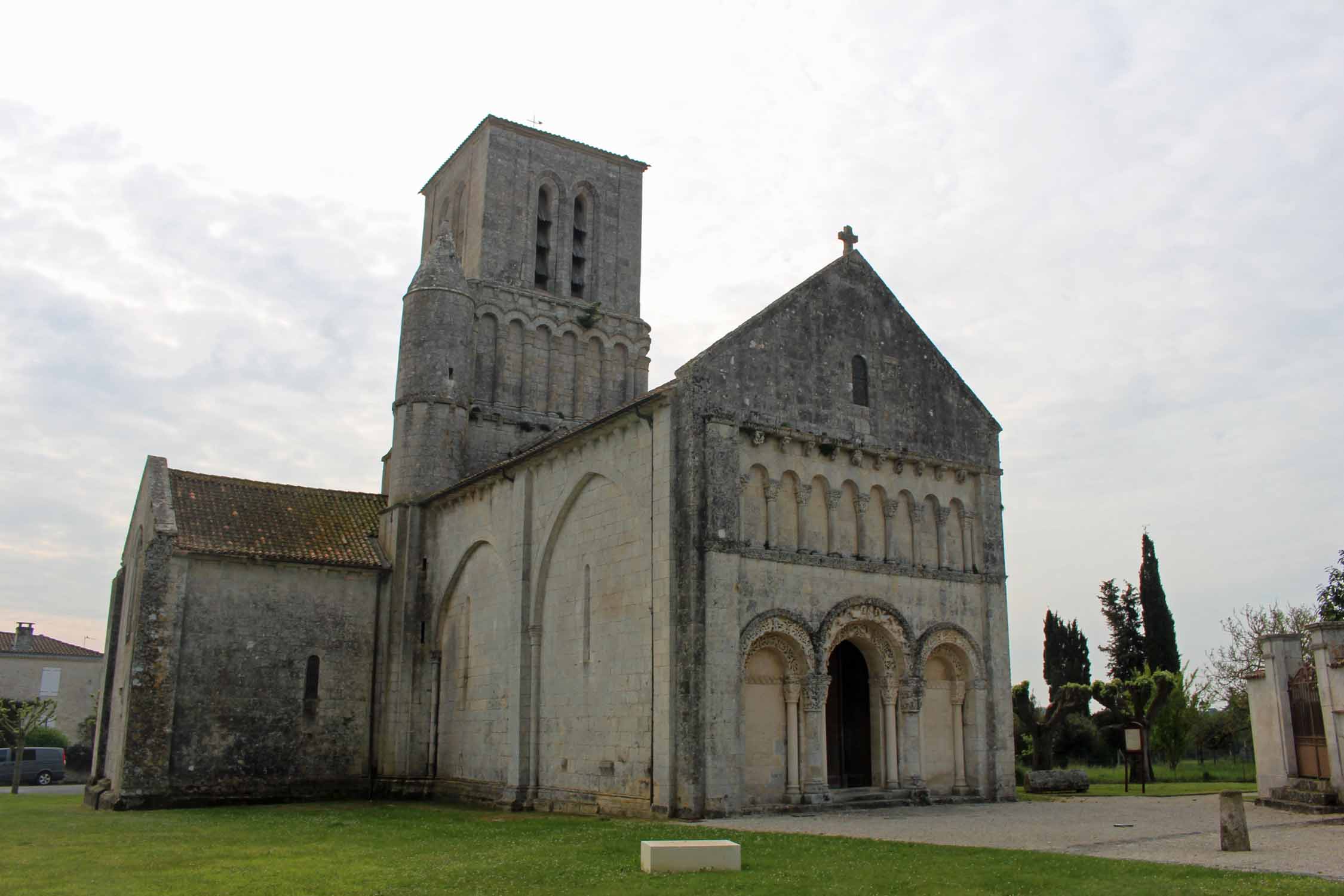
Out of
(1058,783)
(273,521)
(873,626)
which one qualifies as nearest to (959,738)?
(873,626)

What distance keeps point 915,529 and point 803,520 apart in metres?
3.50

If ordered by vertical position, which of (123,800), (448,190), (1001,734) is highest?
(448,190)

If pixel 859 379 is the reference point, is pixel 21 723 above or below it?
below

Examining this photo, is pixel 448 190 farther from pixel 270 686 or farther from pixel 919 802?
pixel 919 802

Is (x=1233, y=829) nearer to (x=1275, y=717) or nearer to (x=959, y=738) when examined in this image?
(x=1275, y=717)

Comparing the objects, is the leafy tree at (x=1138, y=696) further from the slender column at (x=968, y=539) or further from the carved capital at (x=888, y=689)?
the carved capital at (x=888, y=689)

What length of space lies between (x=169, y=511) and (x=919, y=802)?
818 inches

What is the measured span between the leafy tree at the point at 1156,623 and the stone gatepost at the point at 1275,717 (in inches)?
1293

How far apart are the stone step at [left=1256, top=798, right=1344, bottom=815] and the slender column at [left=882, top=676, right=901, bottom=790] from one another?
7242mm

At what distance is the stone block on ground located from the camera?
93.4 feet

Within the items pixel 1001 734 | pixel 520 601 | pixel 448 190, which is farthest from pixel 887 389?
pixel 448 190

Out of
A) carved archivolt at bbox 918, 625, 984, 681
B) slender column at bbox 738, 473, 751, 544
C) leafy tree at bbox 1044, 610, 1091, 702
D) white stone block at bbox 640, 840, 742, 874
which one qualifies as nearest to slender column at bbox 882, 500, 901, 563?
carved archivolt at bbox 918, 625, 984, 681

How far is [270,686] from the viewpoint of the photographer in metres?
29.3

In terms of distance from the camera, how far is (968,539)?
25.8 meters
